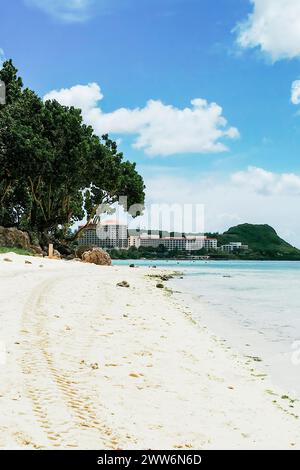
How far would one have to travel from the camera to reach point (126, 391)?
546 cm

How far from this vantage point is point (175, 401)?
205 inches

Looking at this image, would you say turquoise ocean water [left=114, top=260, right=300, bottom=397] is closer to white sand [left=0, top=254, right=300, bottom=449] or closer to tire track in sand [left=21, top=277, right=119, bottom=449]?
white sand [left=0, top=254, right=300, bottom=449]

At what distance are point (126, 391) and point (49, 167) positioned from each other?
40.0m

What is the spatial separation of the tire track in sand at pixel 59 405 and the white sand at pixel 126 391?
0.01m

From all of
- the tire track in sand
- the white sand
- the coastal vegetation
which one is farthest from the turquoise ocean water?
the coastal vegetation

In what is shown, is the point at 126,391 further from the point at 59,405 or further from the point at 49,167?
the point at 49,167

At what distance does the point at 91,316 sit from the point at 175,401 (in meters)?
5.72

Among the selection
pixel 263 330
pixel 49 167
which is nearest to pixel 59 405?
pixel 263 330

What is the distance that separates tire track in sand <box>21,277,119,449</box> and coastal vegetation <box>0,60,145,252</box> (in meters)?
37.0

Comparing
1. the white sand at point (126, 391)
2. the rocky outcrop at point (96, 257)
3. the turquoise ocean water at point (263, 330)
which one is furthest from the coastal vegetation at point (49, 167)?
the white sand at point (126, 391)

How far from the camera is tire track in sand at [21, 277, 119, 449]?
13.0ft
